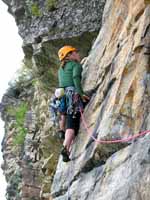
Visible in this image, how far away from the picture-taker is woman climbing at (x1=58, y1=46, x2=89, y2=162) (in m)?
14.4

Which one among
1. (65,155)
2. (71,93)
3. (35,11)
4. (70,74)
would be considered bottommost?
(65,155)

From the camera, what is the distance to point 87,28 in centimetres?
1786

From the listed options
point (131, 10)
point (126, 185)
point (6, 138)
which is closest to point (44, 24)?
point (131, 10)

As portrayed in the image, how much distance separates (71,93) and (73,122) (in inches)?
28.5

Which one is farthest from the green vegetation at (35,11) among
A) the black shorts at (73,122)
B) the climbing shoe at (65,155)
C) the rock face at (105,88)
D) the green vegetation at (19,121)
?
the green vegetation at (19,121)

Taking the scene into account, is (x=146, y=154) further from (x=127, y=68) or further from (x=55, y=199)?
(x=55, y=199)

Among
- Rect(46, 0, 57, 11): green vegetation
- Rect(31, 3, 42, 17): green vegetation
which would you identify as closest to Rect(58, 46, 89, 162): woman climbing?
Rect(46, 0, 57, 11): green vegetation

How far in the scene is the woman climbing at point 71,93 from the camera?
14.4 meters

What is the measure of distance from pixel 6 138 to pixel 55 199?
58.1ft

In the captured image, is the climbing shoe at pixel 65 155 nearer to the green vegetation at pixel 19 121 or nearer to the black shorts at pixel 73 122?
the black shorts at pixel 73 122

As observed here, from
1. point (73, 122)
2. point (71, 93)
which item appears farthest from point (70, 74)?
point (73, 122)

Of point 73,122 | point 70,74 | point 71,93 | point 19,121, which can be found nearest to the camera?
point 73,122

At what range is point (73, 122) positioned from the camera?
14.6m

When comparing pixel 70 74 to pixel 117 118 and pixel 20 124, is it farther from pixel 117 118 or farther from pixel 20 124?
pixel 20 124
